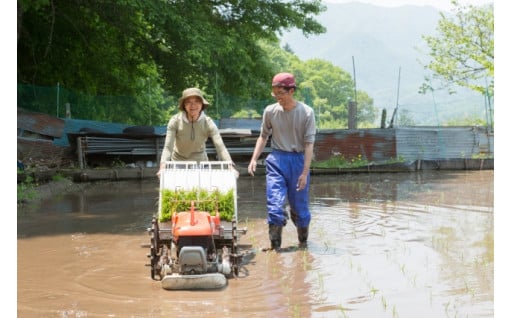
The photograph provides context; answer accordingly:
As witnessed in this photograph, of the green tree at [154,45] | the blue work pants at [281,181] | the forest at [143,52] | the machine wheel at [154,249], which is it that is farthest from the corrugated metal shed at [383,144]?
the machine wheel at [154,249]

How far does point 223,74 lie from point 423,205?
43.1 feet

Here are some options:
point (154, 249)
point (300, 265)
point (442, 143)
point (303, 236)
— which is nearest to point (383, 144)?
point (442, 143)

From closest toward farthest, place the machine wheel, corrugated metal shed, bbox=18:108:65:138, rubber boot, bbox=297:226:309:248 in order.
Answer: the machine wheel
rubber boot, bbox=297:226:309:248
corrugated metal shed, bbox=18:108:65:138

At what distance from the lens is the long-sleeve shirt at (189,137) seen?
822 centimetres

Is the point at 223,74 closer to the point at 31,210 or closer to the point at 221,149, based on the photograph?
the point at 31,210

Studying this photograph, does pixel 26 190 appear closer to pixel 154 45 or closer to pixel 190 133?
pixel 190 133

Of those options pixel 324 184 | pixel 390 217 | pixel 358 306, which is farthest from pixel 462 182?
pixel 358 306

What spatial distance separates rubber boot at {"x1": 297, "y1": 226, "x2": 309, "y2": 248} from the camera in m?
9.25

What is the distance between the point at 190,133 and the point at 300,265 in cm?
190

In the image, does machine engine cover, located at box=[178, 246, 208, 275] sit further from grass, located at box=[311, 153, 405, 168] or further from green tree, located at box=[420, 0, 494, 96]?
green tree, located at box=[420, 0, 494, 96]

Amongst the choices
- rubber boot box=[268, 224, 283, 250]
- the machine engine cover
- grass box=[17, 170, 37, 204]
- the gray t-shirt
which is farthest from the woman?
grass box=[17, 170, 37, 204]

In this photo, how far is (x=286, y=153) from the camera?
886 cm

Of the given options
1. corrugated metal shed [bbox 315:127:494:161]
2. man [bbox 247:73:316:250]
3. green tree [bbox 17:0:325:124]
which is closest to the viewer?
man [bbox 247:73:316:250]

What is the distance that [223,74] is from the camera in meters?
25.3
